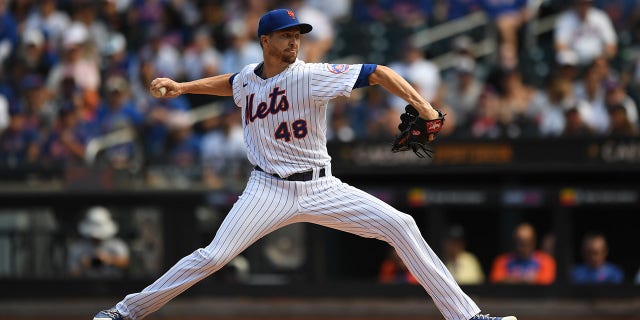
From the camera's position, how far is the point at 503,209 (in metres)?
9.88

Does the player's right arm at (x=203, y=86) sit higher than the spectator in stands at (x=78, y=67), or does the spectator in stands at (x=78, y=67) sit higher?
the spectator in stands at (x=78, y=67)

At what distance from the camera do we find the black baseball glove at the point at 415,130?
565 centimetres

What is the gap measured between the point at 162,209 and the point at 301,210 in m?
4.65

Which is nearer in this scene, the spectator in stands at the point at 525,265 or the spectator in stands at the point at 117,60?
the spectator in stands at the point at 525,265

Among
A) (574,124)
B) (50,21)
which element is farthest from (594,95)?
(50,21)

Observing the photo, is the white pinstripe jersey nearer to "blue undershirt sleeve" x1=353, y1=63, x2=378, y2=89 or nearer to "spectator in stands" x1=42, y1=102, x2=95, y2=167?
"blue undershirt sleeve" x1=353, y1=63, x2=378, y2=89

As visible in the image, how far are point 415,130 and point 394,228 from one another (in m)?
0.52

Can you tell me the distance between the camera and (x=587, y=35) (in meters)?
11.2

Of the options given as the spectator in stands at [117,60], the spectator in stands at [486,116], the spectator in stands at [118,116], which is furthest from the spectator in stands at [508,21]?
the spectator in stands at [117,60]

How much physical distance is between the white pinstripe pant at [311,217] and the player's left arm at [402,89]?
1.96ft

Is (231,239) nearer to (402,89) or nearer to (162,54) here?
(402,89)

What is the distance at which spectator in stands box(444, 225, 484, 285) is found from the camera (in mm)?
9820

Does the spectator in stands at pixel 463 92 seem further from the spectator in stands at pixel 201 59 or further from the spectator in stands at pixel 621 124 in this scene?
the spectator in stands at pixel 201 59

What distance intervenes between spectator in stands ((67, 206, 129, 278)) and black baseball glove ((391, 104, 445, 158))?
5074 millimetres
